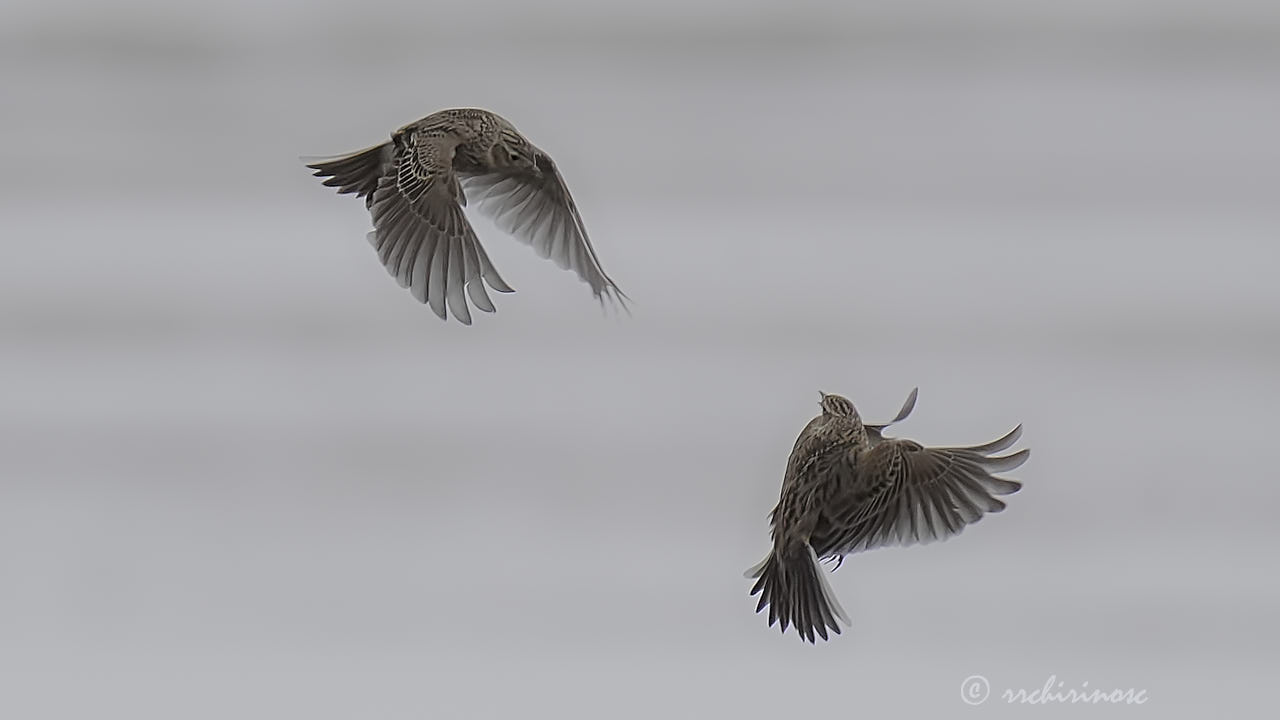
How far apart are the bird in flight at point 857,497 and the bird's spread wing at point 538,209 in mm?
142

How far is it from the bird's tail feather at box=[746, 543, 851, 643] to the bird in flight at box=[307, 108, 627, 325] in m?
0.16

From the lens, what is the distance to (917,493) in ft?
1.70

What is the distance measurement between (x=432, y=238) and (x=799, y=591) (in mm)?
230

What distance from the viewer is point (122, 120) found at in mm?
1056

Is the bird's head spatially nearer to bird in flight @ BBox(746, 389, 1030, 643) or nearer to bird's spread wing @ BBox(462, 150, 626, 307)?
bird in flight @ BBox(746, 389, 1030, 643)

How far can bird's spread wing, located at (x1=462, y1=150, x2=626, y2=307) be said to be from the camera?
55cm


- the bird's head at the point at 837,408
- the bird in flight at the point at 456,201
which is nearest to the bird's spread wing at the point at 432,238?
the bird in flight at the point at 456,201

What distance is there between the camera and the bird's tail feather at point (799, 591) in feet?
1.74

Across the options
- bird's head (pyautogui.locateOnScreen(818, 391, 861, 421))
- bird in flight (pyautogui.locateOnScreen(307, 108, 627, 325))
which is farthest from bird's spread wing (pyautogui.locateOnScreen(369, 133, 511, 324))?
bird's head (pyautogui.locateOnScreen(818, 391, 861, 421))

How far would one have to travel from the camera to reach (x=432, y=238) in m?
0.49

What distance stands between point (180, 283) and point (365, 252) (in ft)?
0.68

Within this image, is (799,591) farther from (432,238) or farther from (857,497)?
(432,238)

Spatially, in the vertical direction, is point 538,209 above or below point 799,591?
above

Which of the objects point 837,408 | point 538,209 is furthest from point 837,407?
point 538,209
